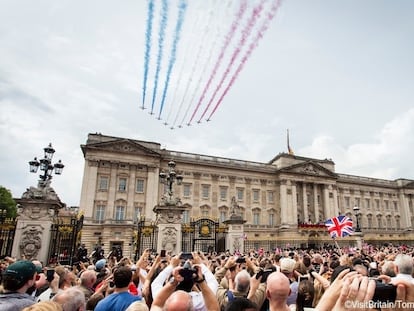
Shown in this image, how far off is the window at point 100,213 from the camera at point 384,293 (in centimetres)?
4007

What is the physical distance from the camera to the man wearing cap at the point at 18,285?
303 centimetres

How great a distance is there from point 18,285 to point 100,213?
124 ft

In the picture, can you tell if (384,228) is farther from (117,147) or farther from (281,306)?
(281,306)

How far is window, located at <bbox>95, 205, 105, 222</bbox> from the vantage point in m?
37.8

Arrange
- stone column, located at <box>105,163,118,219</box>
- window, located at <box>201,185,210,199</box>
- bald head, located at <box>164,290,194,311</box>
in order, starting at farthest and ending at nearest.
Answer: window, located at <box>201,185,210,199</box> < stone column, located at <box>105,163,118,219</box> < bald head, located at <box>164,290,194,311</box>

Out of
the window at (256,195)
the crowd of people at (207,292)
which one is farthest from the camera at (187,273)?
the window at (256,195)

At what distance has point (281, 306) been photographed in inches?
107

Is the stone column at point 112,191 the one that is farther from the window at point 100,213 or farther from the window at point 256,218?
the window at point 256,218

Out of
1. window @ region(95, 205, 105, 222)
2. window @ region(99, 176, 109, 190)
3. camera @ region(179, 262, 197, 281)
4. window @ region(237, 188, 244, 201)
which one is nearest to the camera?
camera @ region(179, 262, 197, 281)

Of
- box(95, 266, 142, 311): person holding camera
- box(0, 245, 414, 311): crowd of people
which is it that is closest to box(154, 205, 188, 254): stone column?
box(0, 245, 414, 311): crowd of people

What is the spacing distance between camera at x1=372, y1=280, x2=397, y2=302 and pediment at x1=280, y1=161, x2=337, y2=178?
2009 inches

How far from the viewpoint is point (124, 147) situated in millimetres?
41469

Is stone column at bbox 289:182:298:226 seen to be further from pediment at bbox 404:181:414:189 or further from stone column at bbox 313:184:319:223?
pediment at bbox 404:181:414:189

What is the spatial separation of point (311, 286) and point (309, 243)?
47.0m
